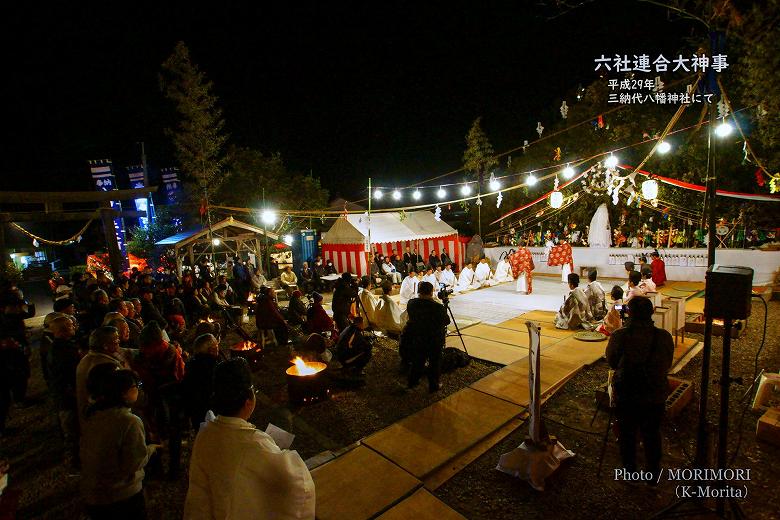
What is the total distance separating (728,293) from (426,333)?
351 centimetres

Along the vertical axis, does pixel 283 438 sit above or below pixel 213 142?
below

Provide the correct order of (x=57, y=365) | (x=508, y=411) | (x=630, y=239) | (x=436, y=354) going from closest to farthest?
(x=57, y=365) < (x=508, y=411) < (x=436, y=354) < (x=630, y=239)

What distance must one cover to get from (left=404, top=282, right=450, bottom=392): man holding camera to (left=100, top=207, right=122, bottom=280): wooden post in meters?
9.91

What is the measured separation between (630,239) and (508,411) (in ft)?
51.9

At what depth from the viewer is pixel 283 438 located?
2969 mm

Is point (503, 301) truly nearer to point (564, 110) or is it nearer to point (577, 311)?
point (577, 311)

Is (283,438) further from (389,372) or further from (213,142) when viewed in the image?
(213,142)

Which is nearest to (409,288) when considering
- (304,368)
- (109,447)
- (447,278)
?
(447,278)

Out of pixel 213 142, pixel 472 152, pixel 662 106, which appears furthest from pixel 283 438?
pixel 472 152

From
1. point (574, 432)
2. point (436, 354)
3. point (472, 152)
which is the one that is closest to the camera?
point (574, 432)

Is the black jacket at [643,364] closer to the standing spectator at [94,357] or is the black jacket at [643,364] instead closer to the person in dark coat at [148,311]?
the standing spectator at [94,357]

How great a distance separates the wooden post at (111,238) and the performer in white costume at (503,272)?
13.8m

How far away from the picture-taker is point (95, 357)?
3.61 metres

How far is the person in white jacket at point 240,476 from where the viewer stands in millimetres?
1760
